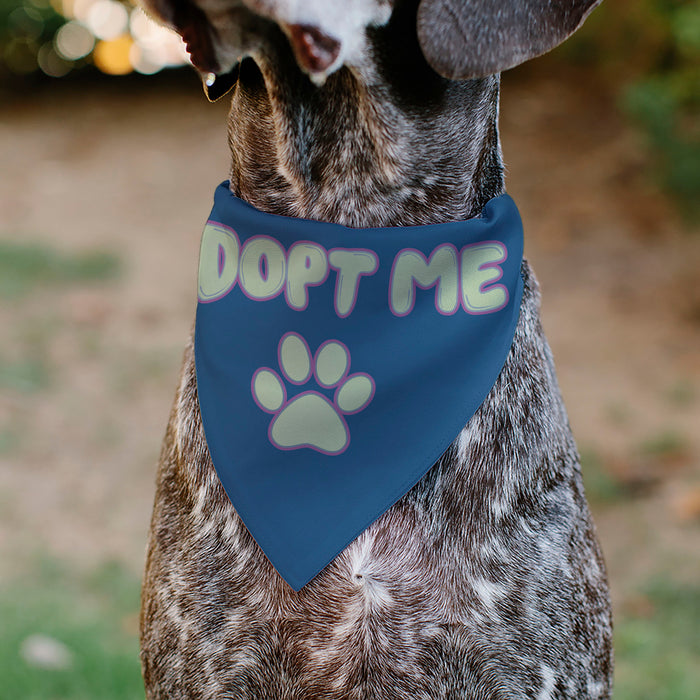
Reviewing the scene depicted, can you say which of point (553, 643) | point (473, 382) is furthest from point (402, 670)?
point (473, 382)

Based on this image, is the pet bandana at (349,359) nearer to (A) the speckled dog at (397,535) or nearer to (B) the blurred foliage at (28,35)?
(A) the speckled dog at (397,535)

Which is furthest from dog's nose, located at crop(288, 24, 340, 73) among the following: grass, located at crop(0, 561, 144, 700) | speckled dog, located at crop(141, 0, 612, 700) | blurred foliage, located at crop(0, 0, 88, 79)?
blurred foliage, located at crop(0, 0, 88, 79)

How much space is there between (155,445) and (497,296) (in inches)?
156

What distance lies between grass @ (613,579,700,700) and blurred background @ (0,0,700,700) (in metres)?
0.01

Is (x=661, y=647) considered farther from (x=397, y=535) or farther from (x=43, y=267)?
(x=43, y=267)

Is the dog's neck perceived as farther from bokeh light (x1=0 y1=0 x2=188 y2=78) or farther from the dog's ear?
bokeh light (x1=0 y1=0 x2=188 y2=78)

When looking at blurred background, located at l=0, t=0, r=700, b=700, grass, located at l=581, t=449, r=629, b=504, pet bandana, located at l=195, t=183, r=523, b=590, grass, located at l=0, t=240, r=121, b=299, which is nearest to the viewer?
pet bandana, located at l=195, t=183, r=523, b=590

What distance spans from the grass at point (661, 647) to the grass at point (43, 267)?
505 centimetres

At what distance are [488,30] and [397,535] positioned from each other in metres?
1.10

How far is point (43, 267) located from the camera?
773 centimetres

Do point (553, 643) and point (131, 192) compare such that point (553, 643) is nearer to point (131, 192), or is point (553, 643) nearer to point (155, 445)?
point (155, 445)

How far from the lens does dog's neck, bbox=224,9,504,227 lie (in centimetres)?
205

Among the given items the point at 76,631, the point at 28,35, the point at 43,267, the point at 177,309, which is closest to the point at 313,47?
the point at 76,631

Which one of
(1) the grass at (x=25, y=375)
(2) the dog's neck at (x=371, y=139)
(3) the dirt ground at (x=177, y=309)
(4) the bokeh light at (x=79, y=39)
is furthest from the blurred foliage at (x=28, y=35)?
(2) the dog's neck at (x=371, y=139)
